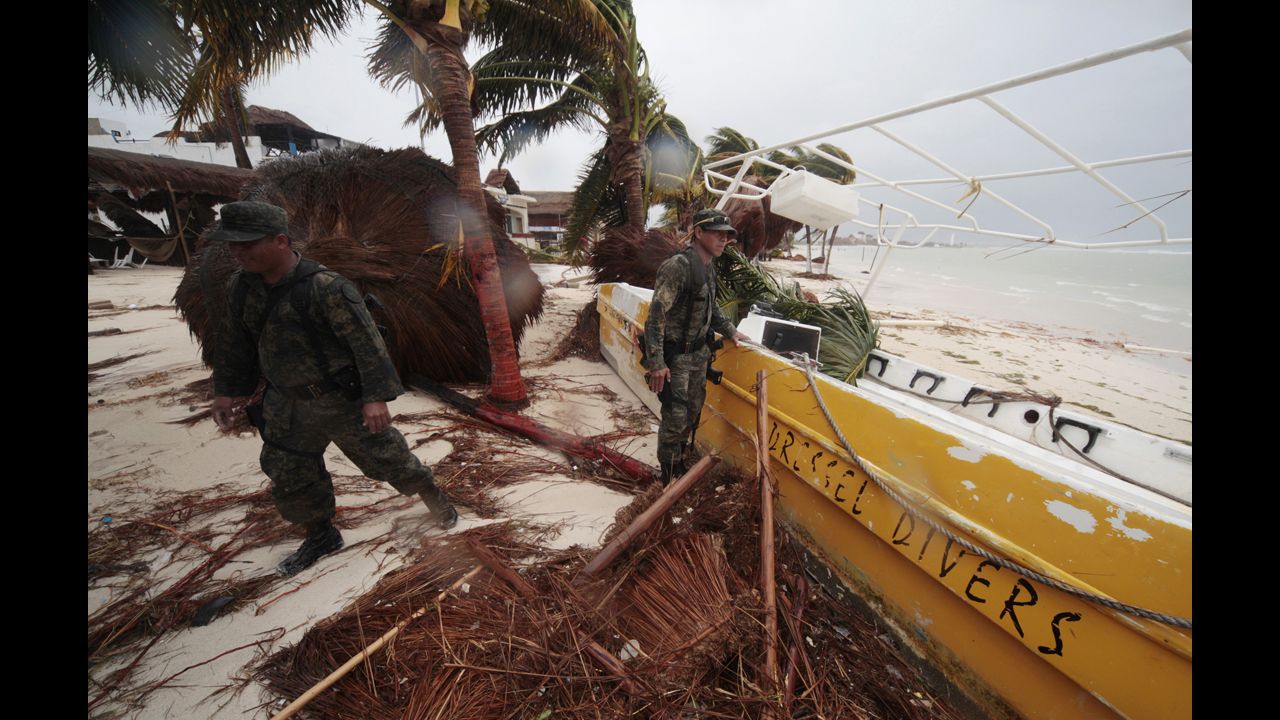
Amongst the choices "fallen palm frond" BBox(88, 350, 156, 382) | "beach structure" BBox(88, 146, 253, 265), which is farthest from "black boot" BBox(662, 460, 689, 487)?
"beach structure" BBox(88, 146, 253, 265)

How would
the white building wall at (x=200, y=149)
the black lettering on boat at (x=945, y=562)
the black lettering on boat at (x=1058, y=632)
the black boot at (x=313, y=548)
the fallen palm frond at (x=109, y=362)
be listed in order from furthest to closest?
the white building wall at (x=200, y=149), the fallen palm frond at (x=109, y=362), the black boot at (x=313, y=548), the black lettering on boat at (x=945, y=562), the black lettering on boat at (x=1058, y=632)

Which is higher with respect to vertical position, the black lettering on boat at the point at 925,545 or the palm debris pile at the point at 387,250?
the palm debris pile at the point at 387,250

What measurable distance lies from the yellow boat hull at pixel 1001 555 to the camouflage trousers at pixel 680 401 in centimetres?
84

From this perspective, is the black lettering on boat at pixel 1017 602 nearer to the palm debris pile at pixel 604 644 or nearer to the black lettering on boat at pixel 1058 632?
the black lettering on boat at pixel 1058 632

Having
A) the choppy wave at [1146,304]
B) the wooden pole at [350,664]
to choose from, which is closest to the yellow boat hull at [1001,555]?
the wooden pole at [350,664]

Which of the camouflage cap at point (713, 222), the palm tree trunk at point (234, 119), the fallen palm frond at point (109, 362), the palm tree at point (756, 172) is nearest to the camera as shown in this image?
the camouflage cap at point (713, 222)

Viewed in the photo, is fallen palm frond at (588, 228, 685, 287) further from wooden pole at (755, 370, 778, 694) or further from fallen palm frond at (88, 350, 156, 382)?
fallen palm frond at (88, 350, 156, 382)

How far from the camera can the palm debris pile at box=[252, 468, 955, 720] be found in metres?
1.53

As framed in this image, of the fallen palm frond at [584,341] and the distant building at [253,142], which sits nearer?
the fallen palm frond at [584,341]

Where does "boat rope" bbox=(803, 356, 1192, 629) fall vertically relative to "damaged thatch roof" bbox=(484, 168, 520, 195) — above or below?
Result: below

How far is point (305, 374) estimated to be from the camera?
220 centimetres

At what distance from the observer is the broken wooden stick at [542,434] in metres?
3.37

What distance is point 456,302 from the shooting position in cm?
515

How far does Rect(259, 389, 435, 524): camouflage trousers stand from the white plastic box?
410 cm
